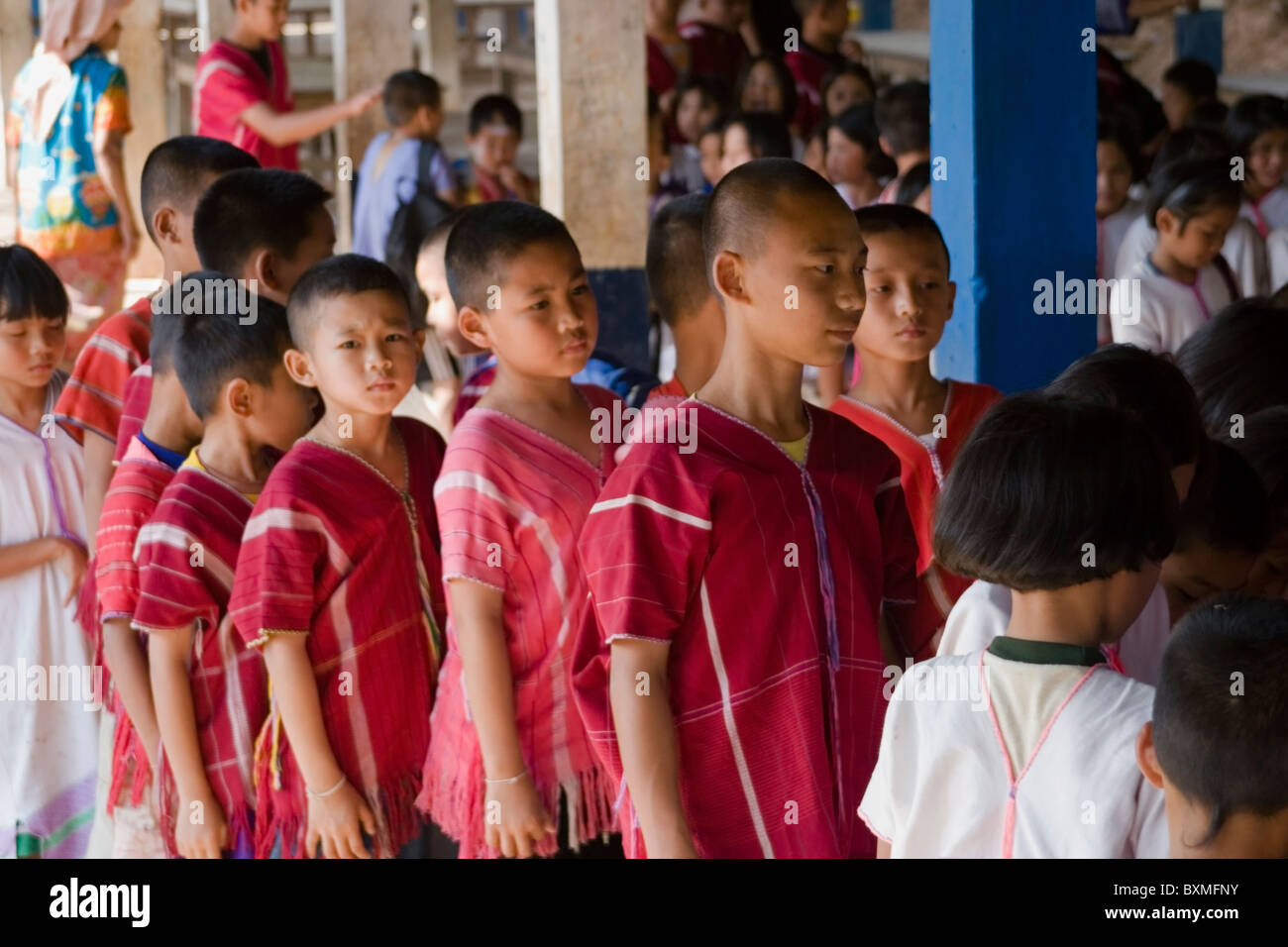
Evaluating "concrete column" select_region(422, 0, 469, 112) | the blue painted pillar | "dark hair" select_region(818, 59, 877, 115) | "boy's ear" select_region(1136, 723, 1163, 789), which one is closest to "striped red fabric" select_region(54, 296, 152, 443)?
the blue painted pillar

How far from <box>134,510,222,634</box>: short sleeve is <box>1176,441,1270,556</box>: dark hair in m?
1.65

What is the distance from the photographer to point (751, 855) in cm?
239

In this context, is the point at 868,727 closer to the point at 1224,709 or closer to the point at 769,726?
the point at 769,726

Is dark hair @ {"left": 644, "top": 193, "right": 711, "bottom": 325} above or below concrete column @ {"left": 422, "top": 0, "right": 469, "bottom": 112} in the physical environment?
below

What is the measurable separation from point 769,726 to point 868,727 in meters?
0.17

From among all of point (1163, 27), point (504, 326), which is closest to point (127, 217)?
point (504, 326)

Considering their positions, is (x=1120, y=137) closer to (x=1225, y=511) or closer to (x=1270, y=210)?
(x=1270, y=210)

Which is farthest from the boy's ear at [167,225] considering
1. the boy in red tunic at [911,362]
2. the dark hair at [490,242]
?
the boy in red tunic at [911,362]

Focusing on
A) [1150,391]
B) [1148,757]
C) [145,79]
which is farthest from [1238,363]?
[145,79]

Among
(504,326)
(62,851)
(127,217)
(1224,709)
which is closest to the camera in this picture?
(1224,709)

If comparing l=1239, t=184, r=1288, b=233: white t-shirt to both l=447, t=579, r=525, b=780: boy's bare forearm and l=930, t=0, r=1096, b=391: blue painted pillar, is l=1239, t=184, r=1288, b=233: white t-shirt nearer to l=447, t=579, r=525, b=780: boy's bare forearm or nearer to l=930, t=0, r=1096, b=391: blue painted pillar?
l=930, t=0, r=1096, b=391: blue painted pillar

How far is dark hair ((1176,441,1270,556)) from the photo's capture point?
7.95 ft

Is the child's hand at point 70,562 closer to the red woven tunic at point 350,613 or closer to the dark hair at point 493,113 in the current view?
the red woven tunic at point 350,613

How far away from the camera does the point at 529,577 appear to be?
272cm
